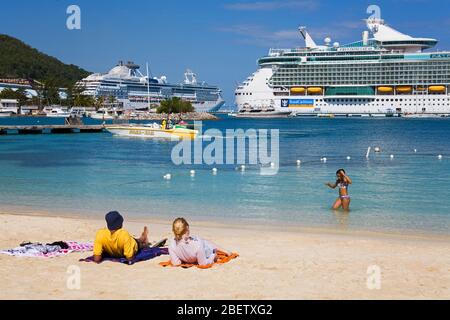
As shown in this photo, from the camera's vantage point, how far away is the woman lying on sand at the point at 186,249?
299 inches

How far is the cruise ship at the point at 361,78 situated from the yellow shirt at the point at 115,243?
109 meters

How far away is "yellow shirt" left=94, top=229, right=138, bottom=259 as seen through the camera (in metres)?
7.85

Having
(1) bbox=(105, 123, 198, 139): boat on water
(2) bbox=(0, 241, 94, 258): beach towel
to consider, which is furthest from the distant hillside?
(2) bbox=(0, 241, 94, 258): beach towel

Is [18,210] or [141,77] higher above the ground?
[141,77]

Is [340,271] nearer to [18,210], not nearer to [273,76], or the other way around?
[18,210]

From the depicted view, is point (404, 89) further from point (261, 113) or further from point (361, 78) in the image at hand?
point (261, 113)

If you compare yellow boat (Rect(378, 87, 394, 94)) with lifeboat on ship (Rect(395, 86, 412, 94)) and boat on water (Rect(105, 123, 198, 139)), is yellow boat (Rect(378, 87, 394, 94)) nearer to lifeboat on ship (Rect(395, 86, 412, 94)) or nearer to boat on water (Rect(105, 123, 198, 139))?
lifeboat on ship (Rect(395, 86, 412, 94))

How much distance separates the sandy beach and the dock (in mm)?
47674

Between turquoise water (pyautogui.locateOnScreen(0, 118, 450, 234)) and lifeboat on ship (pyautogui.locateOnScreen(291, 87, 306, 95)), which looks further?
lifeboat on ship (pyautogui.locateOnScreen(291, 87, 306, 95))

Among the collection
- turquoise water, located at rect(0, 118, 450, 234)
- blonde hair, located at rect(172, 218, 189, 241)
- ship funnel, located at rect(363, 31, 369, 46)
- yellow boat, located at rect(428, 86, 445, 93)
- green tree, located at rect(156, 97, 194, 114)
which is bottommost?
turquoise water, located at rect(0, 118, 450, 234)
